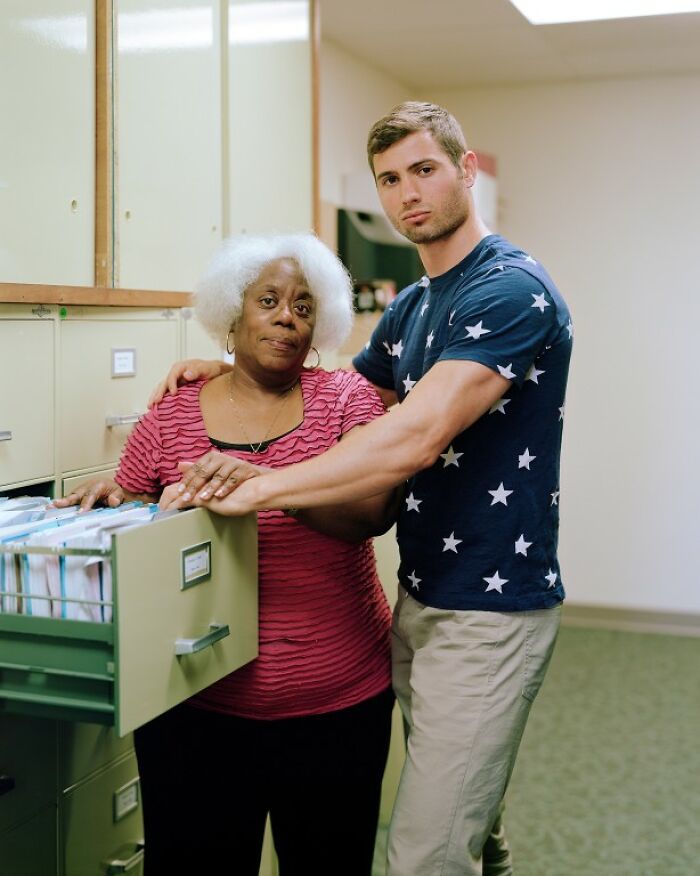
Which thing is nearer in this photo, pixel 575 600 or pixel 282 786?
pixel 282 786

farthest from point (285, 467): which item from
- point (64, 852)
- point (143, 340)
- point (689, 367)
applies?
point (689, 367)

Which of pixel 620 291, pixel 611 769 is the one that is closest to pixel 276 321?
pixel 611 769

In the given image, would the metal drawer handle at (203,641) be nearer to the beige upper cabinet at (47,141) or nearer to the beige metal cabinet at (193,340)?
the beige upper cabinet at (47,141)

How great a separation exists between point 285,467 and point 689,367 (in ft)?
11.4

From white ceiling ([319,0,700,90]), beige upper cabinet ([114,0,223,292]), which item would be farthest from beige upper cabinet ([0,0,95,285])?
white ceiling ([319,0,700,90])

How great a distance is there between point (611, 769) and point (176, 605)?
7.69ft

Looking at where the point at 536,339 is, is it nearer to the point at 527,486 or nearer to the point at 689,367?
the point at 527,486

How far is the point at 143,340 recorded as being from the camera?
211 cm

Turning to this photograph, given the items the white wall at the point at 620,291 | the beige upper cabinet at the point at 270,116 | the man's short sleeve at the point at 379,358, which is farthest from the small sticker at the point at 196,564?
the white wall at the point at 620,291

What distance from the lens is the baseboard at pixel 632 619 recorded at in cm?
470

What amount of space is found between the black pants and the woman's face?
573 mm

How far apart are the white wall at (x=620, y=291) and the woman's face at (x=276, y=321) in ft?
10.5

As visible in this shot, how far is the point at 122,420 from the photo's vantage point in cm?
203

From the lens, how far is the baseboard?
4.70 meters
